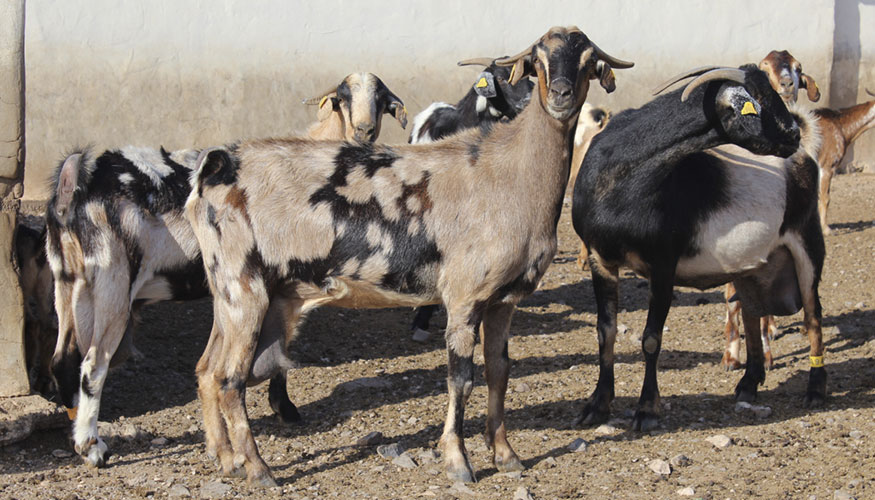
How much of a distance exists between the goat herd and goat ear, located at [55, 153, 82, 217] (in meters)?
0.01

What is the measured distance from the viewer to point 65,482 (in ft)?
16.7

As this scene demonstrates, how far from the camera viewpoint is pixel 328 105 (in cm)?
819

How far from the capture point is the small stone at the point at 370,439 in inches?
222

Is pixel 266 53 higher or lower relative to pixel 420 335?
higher

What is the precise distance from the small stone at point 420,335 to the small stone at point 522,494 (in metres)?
3.22

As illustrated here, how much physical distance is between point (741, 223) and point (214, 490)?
11.7 feet

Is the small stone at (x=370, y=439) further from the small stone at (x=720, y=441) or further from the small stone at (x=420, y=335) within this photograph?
the small stone at (x=420, y=335)

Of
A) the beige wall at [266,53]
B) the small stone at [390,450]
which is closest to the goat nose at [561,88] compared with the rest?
the small stone at [390,450]

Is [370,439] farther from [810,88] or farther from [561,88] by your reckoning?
[810,88]

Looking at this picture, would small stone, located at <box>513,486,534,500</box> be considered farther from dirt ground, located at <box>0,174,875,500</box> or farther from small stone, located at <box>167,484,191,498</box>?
small stone, located at <box>167,484,191,498</box>

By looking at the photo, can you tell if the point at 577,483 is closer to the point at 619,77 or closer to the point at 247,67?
the point at 247,67

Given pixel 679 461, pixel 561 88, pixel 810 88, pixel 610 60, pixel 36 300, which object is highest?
pixel 610 60

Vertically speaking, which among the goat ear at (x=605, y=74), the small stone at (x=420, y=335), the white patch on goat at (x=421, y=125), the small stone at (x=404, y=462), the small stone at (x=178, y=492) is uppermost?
the goat ear at (x=605, y=74)

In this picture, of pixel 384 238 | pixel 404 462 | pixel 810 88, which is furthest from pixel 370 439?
pixel 810 88
